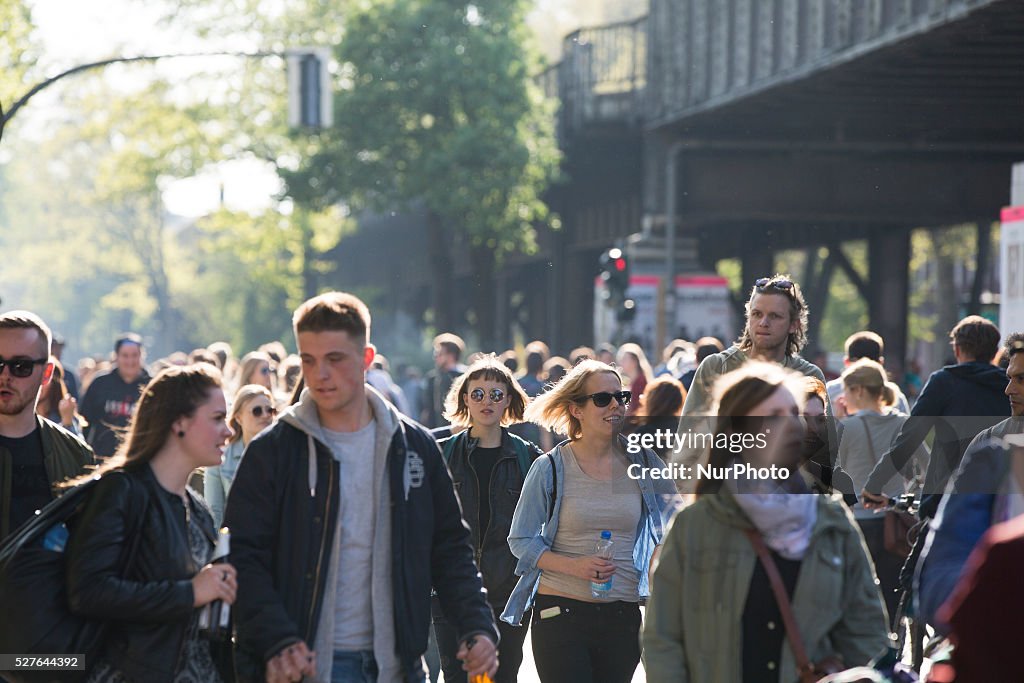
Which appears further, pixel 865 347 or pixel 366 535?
pixel 865 347

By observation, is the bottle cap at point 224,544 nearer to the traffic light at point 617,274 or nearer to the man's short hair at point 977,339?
the man's short hair at point 977,339

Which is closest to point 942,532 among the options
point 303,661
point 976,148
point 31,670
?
point 303,661

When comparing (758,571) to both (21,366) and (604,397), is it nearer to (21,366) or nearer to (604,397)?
(604,397)

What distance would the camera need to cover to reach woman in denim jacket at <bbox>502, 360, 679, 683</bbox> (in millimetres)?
6832

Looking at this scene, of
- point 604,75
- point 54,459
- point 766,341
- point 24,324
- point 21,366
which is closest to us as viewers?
point 54,459

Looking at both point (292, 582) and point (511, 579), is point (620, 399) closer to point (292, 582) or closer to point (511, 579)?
point (511, 579)

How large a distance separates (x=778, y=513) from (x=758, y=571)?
16 cm

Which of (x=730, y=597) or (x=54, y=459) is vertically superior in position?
(x=54, y=459)

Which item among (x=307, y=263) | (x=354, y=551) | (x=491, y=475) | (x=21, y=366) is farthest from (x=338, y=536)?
(x=307, y=263)

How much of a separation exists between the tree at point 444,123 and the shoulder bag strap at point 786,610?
97.4 ft

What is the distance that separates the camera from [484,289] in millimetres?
36062

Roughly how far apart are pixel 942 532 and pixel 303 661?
175 centimetres

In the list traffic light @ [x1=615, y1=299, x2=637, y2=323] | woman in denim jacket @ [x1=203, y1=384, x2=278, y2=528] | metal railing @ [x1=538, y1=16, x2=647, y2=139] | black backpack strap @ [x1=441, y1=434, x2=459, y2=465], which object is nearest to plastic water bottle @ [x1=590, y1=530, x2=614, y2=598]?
black backpack strap @ [x1=441, y1=434, x2=459, y2=465]

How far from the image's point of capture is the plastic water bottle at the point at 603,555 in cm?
679
